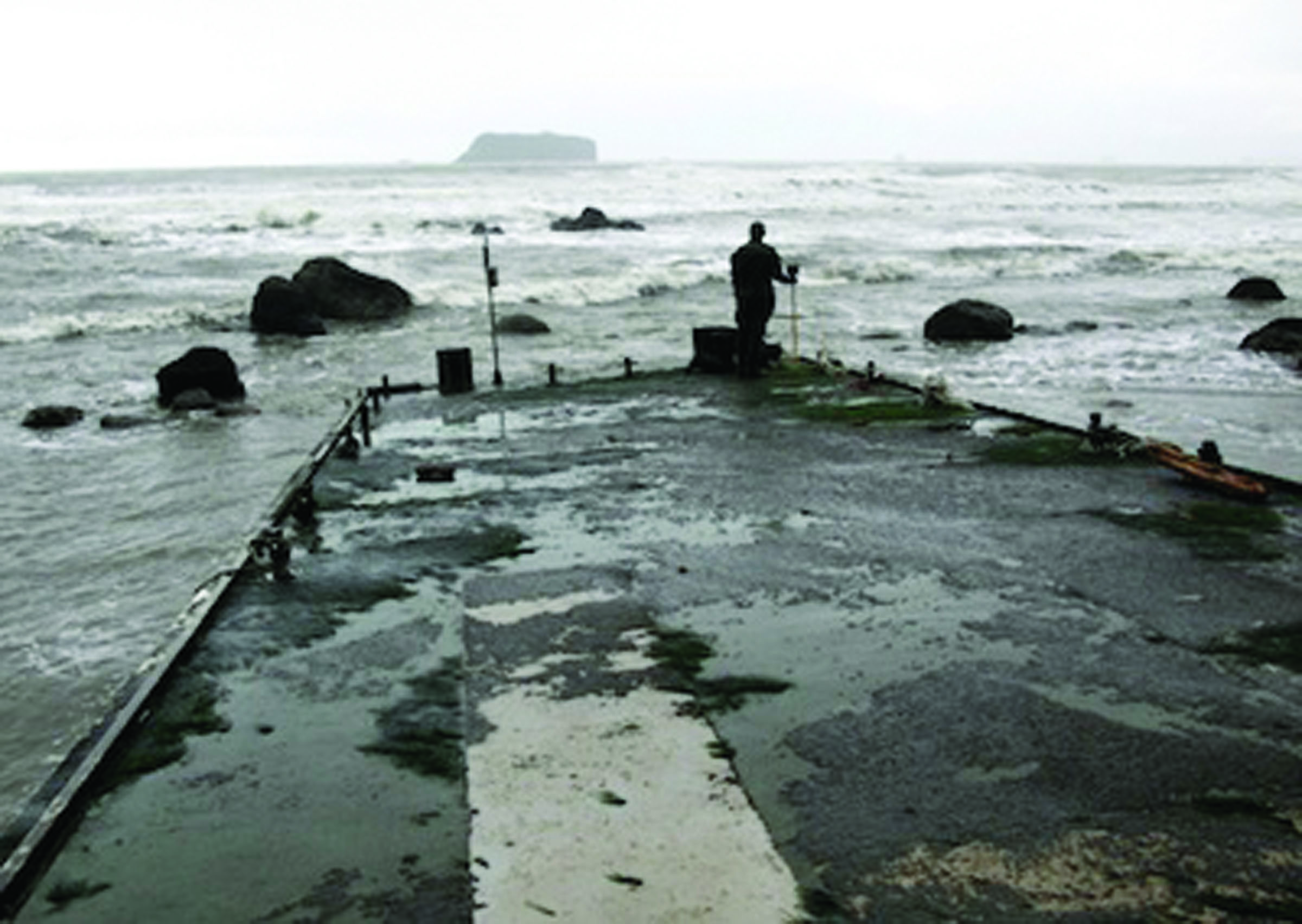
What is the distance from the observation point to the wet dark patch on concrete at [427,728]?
483cm

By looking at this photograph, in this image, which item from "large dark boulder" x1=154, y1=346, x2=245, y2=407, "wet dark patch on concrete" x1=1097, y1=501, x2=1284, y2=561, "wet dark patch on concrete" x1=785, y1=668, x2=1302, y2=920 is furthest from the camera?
"large dark boulder" x1=154, y1=346, x2=245, y2=407

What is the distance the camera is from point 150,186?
123 metres

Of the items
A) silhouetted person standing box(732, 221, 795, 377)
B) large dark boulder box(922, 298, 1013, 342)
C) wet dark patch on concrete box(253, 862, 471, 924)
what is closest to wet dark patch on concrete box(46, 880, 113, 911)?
wet dark patch on concrete box(253, 862, 471, 924)

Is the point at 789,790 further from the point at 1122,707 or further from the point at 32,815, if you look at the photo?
the point at 32,815

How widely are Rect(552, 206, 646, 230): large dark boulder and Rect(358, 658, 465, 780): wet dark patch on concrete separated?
174 feet

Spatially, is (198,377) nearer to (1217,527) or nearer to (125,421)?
(125,421)

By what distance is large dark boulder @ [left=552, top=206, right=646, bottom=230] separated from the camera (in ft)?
189

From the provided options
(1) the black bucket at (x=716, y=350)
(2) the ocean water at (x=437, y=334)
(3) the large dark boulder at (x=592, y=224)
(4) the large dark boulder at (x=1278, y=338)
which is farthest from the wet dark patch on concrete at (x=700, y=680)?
(3) the large dark boulder at (x=592, y=224)

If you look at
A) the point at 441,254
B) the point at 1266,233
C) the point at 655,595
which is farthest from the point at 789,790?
→ the point at 1266,233

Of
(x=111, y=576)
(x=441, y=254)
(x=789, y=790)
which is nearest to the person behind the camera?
(x=789, y=790)

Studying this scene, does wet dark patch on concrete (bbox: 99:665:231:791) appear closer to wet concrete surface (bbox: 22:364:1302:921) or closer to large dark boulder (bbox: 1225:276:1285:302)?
wet concrete surface (bbox: 22:364:1302:921)

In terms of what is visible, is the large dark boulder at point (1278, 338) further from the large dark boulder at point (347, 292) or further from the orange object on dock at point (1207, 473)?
the large dark boulder at point (347, 292)

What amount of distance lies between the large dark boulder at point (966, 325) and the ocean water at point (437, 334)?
51 cm

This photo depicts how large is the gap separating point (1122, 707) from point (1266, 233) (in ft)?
177
